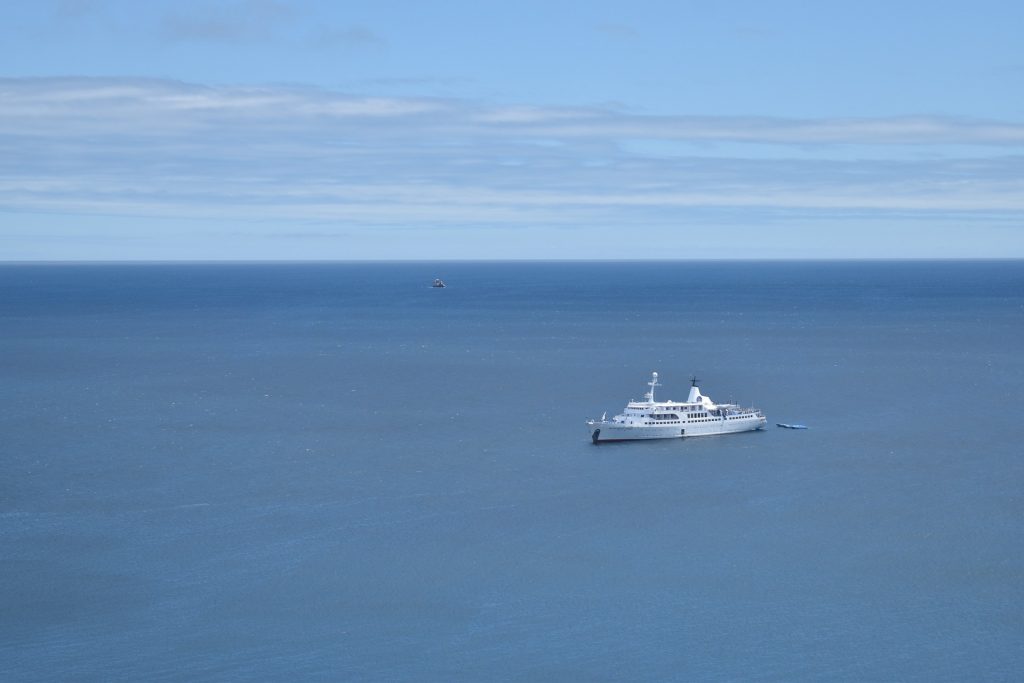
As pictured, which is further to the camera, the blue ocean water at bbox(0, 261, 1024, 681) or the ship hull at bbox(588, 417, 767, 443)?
the ship hull at bbox(588, 417, 767, 443)

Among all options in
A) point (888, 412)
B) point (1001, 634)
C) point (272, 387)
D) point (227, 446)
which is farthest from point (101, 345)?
point (1001, 634)

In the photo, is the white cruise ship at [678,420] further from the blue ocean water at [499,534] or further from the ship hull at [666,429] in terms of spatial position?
the blue ocean water at [499,534]

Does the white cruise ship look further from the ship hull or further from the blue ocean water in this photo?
the blue ocean water

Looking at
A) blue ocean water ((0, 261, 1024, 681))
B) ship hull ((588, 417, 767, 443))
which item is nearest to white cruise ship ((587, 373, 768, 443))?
ship hull ((588, 417, 767, 443))

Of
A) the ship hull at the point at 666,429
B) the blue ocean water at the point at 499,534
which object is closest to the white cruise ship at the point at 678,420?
the ship hull at the point at 666,429

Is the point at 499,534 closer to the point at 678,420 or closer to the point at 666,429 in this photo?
the point at 666,429

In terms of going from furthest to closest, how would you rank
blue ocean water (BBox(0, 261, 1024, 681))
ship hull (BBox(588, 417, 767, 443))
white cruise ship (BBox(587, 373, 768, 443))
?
white cruise ship (BBox(587, 373, 768, 443)) → ship hull (BBox(588, 417, 767, 443)) → blue ocean water (BBox(0, 261, 1024, 681))

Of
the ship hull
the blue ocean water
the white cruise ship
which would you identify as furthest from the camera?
the white cruise ship

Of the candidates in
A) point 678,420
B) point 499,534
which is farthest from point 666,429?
point 499,534

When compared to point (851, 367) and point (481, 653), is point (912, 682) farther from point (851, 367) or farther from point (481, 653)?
point (851, 367)

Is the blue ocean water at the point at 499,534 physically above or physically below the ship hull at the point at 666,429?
below
